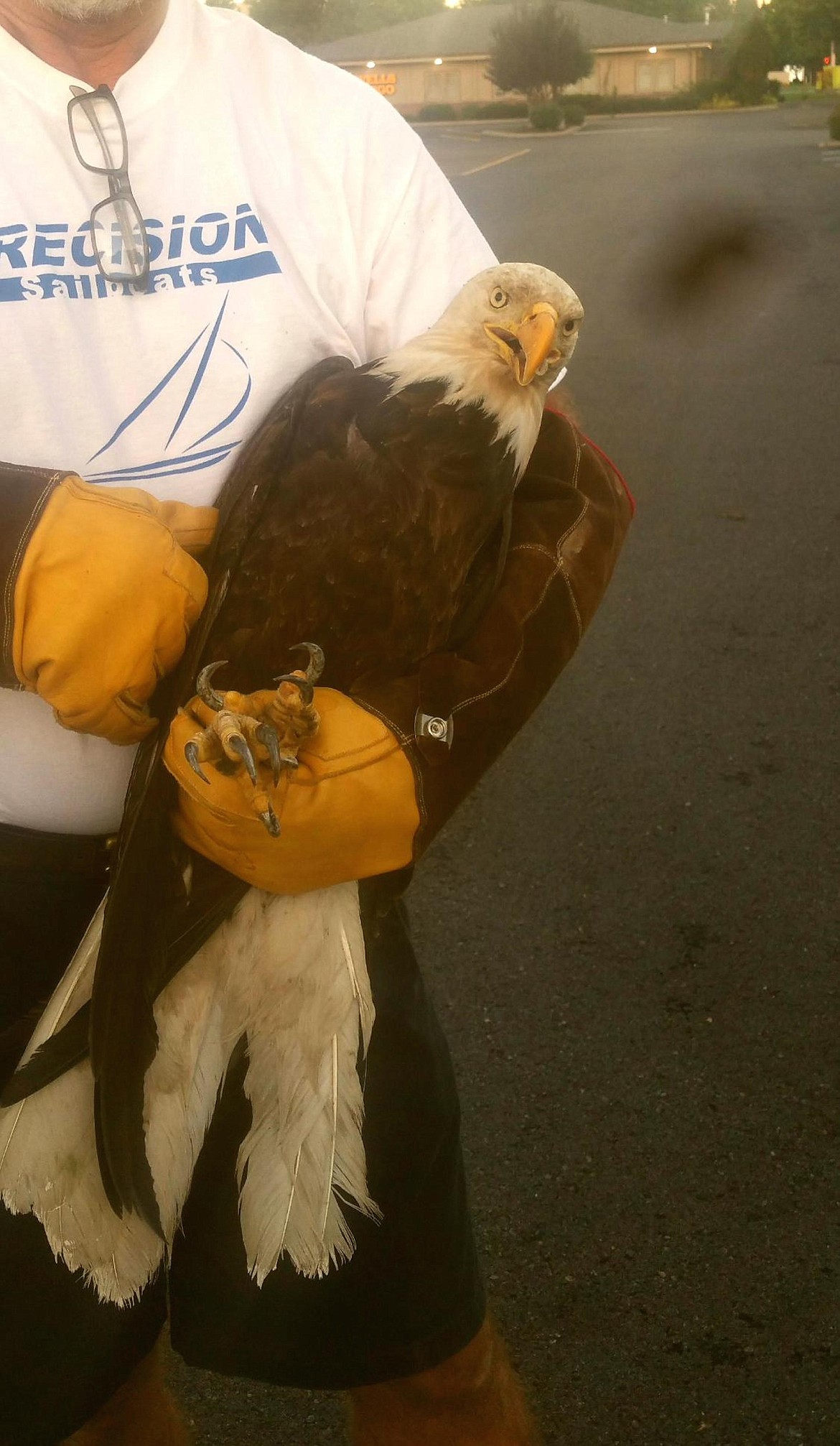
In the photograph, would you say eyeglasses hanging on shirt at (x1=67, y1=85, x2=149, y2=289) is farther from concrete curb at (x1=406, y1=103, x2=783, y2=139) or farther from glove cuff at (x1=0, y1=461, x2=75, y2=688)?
concrete curb at (x1=406, y1=103, x2=783, y2=139)

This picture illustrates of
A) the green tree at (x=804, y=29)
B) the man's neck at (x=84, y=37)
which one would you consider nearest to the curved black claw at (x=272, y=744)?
the man's neck at (x=84, y=37)

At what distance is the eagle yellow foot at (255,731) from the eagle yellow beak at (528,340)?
69cm

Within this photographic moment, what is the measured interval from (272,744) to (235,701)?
0.30 feet

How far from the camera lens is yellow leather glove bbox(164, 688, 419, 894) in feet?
5.38

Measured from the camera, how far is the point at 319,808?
5.41 ft

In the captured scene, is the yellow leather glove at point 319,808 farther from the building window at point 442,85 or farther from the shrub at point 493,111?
the building window at point 442,85

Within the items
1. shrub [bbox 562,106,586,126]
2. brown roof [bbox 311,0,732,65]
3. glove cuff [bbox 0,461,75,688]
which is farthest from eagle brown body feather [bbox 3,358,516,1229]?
brown roof [bbox 311,0,732,65]

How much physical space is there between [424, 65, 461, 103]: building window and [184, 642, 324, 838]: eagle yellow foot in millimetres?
69152

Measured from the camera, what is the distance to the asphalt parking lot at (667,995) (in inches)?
88.8

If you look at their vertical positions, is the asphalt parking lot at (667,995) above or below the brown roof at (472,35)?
below

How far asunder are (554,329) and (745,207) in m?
17.9

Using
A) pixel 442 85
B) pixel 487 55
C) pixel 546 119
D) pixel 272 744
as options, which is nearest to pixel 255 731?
pixel 272 744

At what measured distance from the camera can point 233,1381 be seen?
2.27 m

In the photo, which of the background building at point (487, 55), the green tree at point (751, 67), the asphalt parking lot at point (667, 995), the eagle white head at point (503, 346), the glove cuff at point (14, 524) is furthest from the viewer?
the background building at point (487, 55)
